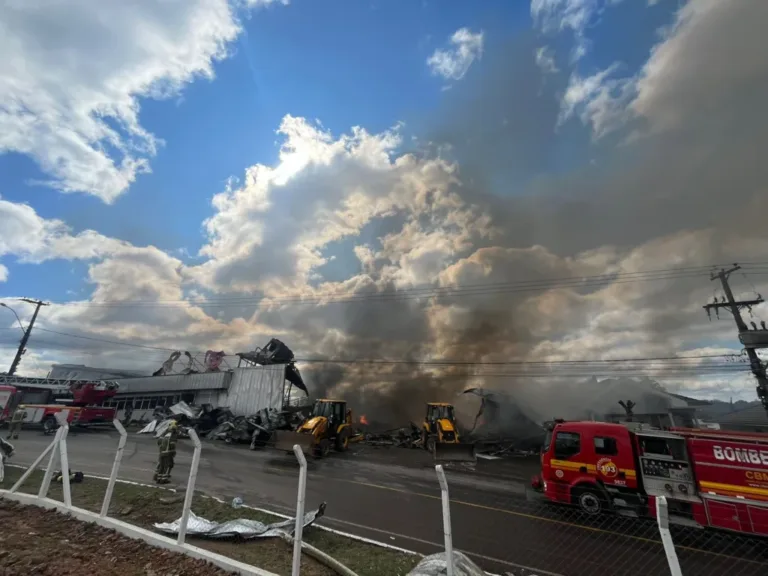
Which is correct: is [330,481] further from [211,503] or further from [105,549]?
[105,549]

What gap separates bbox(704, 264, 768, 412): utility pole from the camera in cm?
1973

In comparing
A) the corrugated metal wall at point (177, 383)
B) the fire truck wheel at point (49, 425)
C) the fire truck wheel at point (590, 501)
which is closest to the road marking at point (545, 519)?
the fire truck wheel at point (590, 501)

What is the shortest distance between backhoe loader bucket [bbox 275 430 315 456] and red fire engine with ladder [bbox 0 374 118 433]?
12.4m

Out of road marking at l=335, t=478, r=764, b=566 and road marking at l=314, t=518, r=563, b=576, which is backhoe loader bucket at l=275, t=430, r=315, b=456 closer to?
road marking at l=335, t=478, r=764, b=566

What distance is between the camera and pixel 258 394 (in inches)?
1192

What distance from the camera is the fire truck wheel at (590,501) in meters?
8.83

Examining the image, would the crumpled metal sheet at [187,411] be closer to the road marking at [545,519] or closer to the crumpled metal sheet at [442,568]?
the road marking at [545,519]

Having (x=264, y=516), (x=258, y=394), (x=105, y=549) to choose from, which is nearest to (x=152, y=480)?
(x=264, y=516)

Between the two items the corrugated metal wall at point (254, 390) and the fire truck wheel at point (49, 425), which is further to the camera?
the corrugated metal wall at point (254, 390)

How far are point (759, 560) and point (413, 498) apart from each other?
7226mm

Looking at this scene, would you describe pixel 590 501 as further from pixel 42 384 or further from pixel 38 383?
pixel 38 383

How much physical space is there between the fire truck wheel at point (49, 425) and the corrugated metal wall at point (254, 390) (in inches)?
450

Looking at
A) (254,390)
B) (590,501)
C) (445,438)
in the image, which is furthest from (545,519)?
(254,390)

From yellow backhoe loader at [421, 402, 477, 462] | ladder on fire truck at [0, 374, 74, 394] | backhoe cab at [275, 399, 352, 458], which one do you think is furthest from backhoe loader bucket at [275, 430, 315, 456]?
ladder on fire truck at [0, 374, 74, 394]
